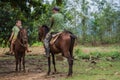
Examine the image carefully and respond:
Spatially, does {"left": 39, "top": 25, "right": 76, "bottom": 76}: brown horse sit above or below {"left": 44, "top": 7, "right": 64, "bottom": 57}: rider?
below

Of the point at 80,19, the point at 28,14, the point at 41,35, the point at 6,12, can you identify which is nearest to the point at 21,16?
the point at 6,12

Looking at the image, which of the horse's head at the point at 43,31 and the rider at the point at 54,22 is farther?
the horse's head at the point at 43,31

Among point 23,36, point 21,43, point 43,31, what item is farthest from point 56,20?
point 21,43

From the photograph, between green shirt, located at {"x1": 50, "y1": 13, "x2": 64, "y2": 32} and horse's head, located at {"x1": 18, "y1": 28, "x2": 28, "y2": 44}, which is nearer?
green shirt, located at {"x1": 50, "y1": 13, "x2": 64, "y2": 32}

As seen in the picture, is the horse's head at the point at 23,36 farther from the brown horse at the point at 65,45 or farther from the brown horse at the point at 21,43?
the brown horse at the point at 65,45

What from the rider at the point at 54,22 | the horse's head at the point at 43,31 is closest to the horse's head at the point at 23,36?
the horse's head at the point at 43,31

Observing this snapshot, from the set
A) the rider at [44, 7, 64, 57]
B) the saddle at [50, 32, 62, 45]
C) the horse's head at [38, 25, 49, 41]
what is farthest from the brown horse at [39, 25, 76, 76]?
the horse's head at [38, 25, 49, 41]

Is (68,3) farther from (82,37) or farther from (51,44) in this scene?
(51,44)

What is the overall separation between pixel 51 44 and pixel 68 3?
67.1 ft

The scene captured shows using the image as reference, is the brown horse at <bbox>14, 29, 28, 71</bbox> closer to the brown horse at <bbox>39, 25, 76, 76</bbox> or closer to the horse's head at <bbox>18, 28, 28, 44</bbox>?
the horse's head at <bbox>18, 28, 28, 44</bbox>

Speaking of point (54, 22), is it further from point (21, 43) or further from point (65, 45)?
point (21, 43)

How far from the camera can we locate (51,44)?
14.9 m

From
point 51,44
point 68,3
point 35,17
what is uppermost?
point 68,3

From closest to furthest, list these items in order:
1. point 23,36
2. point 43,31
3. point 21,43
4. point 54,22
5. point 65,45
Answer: point 65,45
point 54,22
point 43,31
point 23,36
point 21,43
